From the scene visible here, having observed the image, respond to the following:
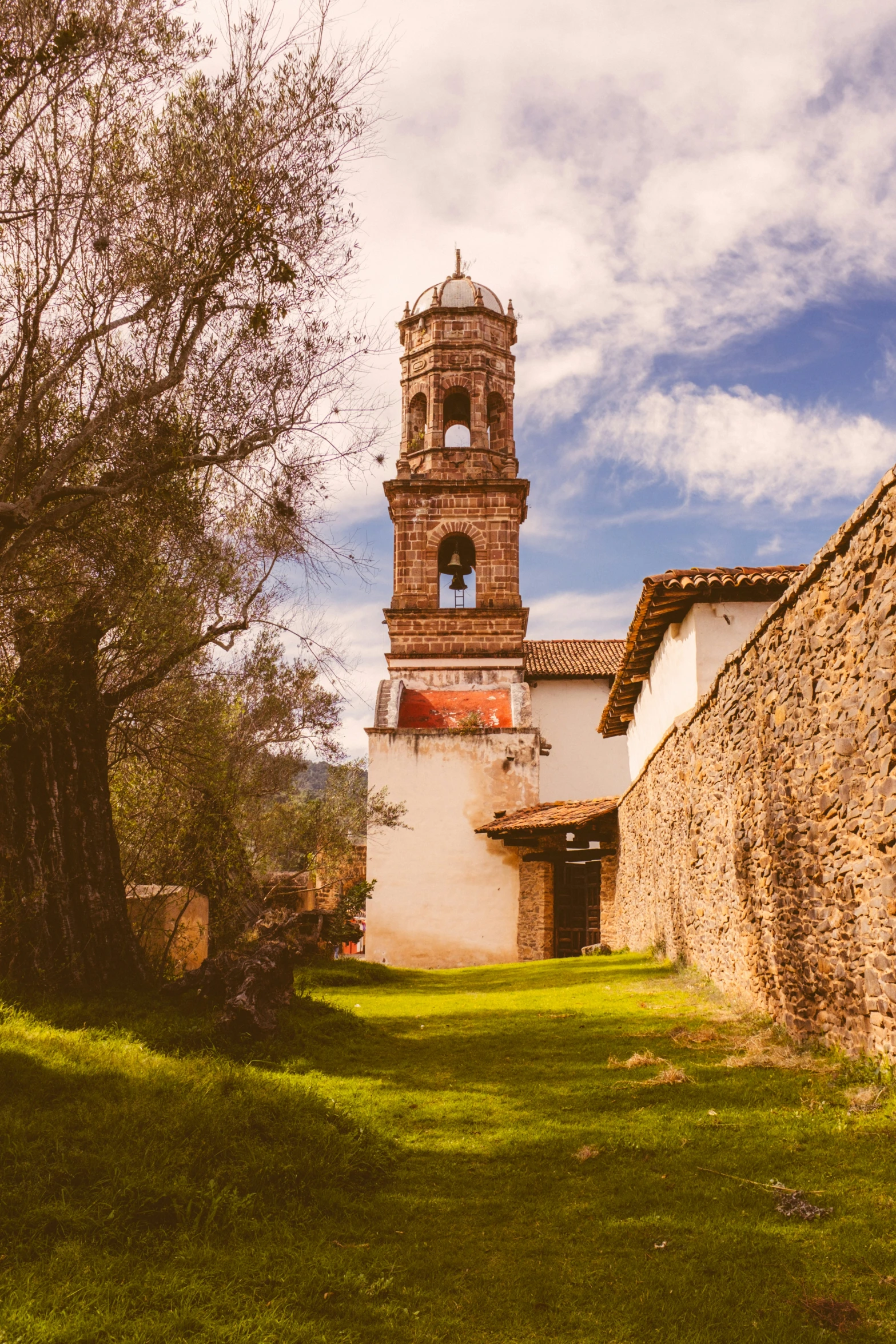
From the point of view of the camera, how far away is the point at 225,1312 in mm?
3318

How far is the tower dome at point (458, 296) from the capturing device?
1075 inches

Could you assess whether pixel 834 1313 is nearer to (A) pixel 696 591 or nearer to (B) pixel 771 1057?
(B) pixel 771 1057

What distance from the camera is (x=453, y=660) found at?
1002 inches

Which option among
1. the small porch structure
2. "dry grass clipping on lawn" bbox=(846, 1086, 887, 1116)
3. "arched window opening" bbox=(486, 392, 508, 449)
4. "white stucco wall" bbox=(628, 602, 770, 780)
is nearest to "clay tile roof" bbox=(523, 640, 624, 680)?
"arched window opening" bbox=(486, 392, 508, 449)

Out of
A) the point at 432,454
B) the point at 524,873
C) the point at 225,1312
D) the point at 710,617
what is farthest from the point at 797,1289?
the point at 432,454

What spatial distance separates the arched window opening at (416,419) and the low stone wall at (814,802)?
18.6 metres

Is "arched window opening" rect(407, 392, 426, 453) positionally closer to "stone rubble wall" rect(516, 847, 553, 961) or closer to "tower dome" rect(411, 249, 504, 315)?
"tower dome" rect(411, 249, 504, 315)

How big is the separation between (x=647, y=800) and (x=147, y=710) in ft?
26.7

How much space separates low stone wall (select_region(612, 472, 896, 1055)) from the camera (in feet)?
16.4

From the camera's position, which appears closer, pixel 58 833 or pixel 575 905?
pixel 58 833

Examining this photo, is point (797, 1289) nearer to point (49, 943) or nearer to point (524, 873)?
point (49, 943)

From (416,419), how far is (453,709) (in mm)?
8537

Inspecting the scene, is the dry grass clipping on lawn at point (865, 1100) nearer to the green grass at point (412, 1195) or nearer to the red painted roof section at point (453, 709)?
the green grass at point (412, 1195)

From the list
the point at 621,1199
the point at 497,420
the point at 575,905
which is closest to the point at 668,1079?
the point at 621,1199
